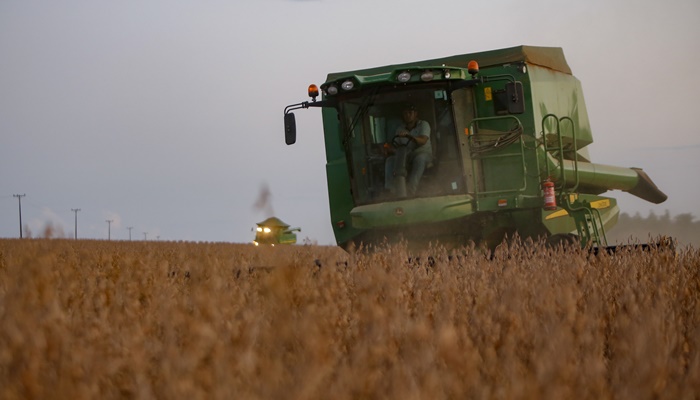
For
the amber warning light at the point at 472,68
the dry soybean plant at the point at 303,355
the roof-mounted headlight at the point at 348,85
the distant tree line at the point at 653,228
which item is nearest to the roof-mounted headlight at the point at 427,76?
the amber warning light at the point at 472,68

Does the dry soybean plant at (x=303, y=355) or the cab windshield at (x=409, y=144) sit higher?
the cab windshield at (x=409, y=144)

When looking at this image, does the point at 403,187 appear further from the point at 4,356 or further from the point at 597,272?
the point at 4,356

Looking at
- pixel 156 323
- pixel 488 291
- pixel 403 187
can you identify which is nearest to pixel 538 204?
pixel 403 187

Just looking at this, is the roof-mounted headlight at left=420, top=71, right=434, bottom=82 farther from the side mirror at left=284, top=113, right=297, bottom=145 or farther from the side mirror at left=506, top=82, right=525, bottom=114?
the side mirror at left=284, top=113, right=297, bottom=145

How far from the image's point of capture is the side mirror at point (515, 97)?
30.3 feet

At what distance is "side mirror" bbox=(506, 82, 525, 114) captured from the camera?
9.23m

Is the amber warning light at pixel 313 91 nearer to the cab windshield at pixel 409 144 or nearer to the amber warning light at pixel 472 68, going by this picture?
the cab windshield at pixel 409 144

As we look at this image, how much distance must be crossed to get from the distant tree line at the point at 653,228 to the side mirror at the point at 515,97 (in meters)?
2.99

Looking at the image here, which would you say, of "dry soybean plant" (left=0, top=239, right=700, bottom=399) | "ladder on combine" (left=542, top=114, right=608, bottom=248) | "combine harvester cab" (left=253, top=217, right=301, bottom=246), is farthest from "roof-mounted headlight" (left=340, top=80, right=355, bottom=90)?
"combine harvester cab" (left=253, top=217, right=301, bottom=246)

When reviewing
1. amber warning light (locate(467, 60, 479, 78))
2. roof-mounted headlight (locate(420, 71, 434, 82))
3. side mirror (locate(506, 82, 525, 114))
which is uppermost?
amber warning light (locate(467, 60, 479, 78))

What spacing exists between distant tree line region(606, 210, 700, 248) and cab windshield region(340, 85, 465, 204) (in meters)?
2.94

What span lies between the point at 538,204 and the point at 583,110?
275cm

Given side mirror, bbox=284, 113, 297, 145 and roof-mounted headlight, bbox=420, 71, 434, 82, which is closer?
roof-mounted headlight, bbox=420, 71, 434, 82

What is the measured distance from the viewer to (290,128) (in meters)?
10.1
